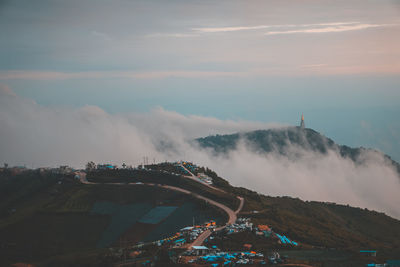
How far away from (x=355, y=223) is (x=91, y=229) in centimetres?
7669

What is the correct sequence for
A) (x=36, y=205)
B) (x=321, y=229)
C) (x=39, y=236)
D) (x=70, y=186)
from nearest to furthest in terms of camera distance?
(x=39, y=236) < (x=321, y=229) < (x=36, y=205) < (x=70, y=186)

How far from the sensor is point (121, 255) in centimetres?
6372

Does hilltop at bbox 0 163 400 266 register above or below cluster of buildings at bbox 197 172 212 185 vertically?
below

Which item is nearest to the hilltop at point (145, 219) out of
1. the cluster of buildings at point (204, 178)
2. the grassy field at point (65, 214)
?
the grassy field at point (65, 214)

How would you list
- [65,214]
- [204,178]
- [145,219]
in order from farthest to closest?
[204,178] → [65,214] → [145,219]

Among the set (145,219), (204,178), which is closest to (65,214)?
(145,219)

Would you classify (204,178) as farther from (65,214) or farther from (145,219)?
(65,214)

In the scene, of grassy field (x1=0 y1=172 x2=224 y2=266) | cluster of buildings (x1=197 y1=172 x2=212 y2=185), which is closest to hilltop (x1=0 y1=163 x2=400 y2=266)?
grassy field (x1=0 y1=172 x2=224 y2=266)

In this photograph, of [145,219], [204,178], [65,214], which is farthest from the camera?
[204,178]

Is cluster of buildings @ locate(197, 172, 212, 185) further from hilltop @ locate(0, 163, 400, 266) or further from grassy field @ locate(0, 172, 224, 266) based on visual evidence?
grassy field @ locate(0, 172, 224, 266)

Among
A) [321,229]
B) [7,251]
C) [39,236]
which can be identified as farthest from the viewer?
[321,229]

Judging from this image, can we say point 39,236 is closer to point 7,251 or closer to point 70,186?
point 7,251

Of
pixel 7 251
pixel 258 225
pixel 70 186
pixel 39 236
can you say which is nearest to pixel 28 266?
pixel 7 251

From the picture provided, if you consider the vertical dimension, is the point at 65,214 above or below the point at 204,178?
below
